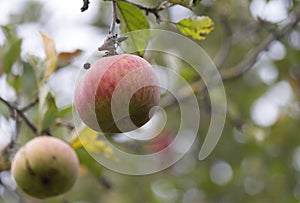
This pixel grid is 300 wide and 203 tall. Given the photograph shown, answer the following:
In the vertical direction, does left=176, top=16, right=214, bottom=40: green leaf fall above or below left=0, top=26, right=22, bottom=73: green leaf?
above

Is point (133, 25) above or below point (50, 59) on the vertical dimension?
above

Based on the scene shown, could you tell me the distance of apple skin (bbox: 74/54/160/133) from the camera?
42.7 inches

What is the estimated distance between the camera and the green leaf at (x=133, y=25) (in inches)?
54.1

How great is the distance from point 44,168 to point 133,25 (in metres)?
0.40

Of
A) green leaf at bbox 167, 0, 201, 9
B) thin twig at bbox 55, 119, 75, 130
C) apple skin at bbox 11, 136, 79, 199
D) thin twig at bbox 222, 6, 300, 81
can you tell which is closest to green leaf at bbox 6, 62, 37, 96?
thin twig at bbox 55, 119, 75, 130

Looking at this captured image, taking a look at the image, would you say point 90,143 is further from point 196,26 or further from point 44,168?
point 196,26

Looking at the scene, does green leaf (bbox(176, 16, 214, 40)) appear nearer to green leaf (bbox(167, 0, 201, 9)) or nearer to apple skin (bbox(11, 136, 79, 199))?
green leaf (bbox(167, 0, 201, 9))

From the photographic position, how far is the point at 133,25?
4.58 ft

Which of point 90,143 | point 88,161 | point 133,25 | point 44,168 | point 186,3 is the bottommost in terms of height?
point 88,161

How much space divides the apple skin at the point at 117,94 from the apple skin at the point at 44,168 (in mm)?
382

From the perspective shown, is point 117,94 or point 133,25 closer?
point 117,94

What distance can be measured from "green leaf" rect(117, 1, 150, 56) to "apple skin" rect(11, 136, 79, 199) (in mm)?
322

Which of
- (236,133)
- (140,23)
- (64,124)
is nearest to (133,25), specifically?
(140,23)

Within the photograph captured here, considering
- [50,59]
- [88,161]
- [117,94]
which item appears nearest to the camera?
[117,94]
